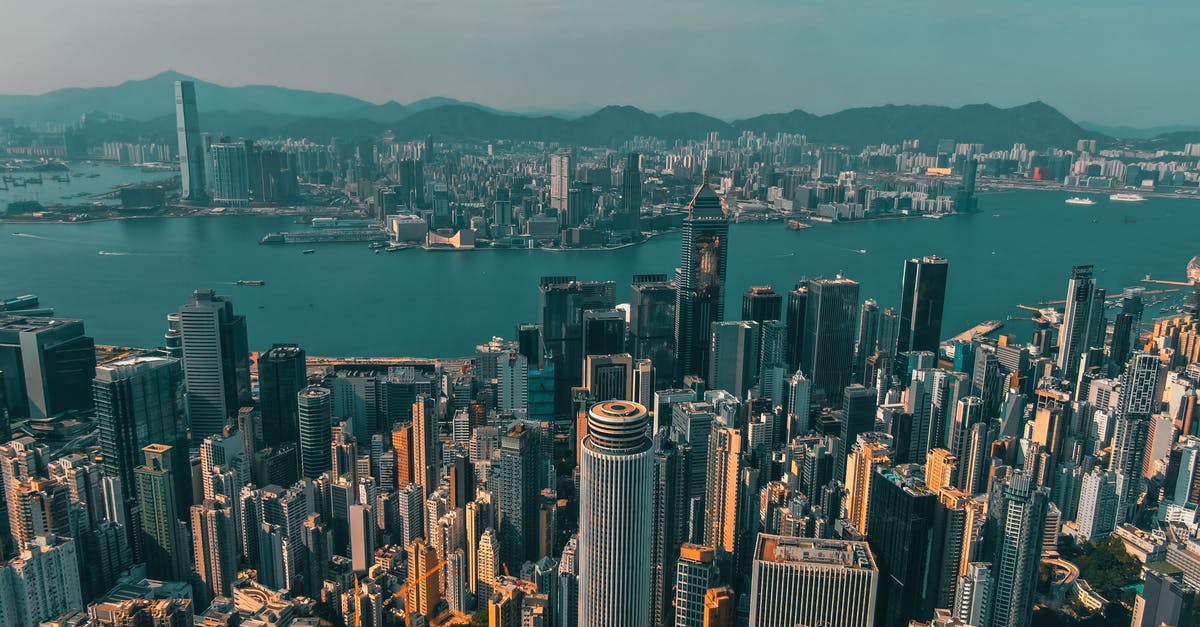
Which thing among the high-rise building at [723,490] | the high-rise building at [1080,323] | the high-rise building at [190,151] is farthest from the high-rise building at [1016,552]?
the high-rise building at [190,151]

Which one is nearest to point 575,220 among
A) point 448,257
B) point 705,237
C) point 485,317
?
point 448,257

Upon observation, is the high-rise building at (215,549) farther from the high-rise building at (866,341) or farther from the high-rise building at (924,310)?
the high-rise building at (924,310)

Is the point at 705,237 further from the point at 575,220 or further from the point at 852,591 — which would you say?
the point at 575,220

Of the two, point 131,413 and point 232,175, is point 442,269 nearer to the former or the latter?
point 131,413

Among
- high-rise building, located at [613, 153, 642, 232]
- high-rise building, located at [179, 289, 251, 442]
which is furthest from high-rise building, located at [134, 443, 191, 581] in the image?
high-rise building, located at [613, 153, 642, 232]

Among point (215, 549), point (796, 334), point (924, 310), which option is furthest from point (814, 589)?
point (924, 310)

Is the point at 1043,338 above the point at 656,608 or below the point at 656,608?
above

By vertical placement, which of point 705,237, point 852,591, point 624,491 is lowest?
point 852,591
